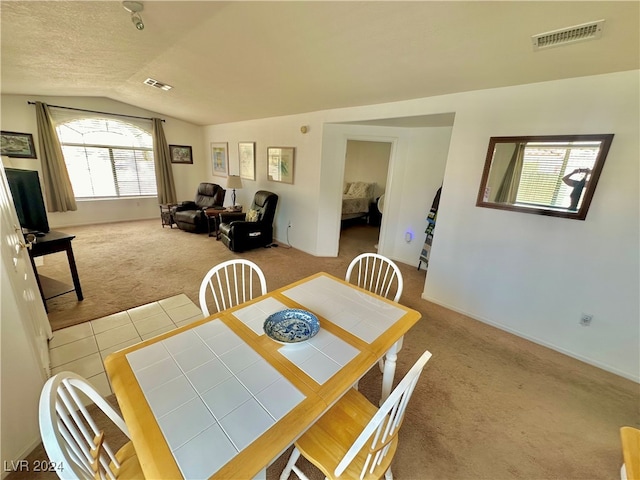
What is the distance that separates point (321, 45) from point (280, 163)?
2532 mm

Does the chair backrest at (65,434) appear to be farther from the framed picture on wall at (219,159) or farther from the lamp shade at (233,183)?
the framed picture on wall at (219,159)

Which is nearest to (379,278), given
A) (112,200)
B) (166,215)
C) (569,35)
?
(569,35)

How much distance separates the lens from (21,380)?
4.30 ft

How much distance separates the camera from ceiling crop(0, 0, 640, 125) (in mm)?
1560

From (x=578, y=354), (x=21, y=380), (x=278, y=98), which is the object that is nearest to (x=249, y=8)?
(x=278, y=98)

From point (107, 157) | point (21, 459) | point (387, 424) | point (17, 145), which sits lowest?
point (21, 459)

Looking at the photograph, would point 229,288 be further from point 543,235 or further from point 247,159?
point 247,159

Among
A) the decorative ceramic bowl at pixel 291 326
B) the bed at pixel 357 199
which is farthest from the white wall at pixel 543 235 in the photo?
the bed at pixel 357 199

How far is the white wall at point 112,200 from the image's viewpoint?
14.3 feet

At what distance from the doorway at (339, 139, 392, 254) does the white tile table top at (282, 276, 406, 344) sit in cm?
407

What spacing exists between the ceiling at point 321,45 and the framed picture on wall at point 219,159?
8.08 ft

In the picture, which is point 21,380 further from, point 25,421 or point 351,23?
point 351,23

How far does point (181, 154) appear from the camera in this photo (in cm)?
631

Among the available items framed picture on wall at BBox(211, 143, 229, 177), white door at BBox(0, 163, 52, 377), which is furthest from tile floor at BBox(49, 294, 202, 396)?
framed picture on wall at BBox(211, 143, 229, 177)
